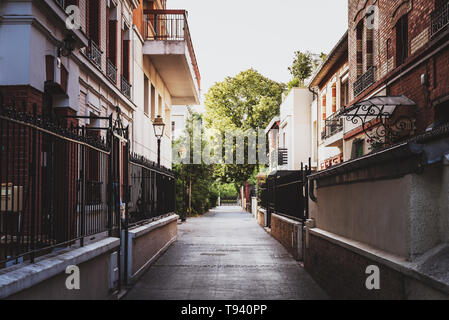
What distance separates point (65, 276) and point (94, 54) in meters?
9.80

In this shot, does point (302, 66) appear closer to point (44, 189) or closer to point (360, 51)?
point (360, 51)

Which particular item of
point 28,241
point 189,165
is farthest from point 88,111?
point 189,165

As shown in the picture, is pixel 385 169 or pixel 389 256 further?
pixel 385 169

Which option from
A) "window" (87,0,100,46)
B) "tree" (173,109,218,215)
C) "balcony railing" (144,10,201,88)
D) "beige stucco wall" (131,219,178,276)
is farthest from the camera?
"tree" (173,109,218,215)

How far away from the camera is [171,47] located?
21.2 meters

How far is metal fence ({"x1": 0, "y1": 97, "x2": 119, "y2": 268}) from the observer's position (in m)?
4.49

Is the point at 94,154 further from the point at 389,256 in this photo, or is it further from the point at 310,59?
the point at 310,59

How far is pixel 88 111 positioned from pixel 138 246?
4855 millimetres

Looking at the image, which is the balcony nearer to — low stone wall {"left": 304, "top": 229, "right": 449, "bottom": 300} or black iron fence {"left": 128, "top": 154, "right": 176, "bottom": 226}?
black iron fence {"left": 128, "top": 154, "right": 176, "bottom": 226}

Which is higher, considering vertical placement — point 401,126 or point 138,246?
point 401,126

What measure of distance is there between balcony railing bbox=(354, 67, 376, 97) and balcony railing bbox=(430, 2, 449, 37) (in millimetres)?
5332

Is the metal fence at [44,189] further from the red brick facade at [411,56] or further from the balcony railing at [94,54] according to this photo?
the red brick facade at [411,56]

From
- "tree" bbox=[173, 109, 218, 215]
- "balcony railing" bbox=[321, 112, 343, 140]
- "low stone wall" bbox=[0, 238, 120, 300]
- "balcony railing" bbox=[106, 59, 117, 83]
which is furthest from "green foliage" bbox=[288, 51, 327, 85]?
"low stone wall" bbox=[0, 238, 120, 300]

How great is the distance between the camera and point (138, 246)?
32.4 feet
